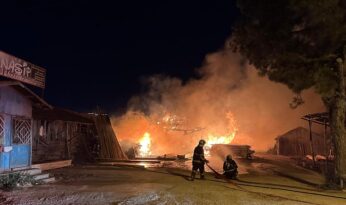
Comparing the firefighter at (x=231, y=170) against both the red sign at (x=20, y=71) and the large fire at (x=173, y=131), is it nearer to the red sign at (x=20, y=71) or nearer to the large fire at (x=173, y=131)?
the red sign at (x=20, y=71)

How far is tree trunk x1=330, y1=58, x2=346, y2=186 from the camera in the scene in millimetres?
15734

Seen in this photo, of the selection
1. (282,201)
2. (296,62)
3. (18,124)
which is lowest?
(282,201)

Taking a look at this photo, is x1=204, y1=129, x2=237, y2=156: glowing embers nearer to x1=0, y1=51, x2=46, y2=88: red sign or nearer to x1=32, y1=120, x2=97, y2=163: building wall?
x1=32, y1=120, x2=97, y2=163: building wall

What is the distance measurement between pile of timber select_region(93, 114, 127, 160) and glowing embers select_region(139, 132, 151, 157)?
1008 cm

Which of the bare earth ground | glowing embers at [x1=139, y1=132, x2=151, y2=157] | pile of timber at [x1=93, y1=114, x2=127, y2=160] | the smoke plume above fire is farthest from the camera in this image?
the smoke plume above fire

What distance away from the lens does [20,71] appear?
17.4 meters

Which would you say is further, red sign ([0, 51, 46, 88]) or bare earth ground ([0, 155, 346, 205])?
red sign ([0, 51, 46, 88])

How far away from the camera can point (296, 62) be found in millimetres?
15969

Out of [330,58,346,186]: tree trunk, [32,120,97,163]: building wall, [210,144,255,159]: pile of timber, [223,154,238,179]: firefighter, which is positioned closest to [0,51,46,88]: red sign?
[32,120,97,163]: building wall

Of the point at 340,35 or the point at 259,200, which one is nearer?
the point at 259,200

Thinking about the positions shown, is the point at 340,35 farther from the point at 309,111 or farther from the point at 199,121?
the point at 199,121

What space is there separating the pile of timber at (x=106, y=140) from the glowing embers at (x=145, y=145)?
10.1 meters

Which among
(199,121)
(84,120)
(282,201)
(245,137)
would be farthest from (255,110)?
(282,201)

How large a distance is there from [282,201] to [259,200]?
77cm
